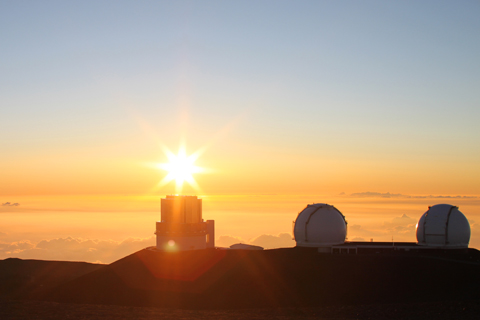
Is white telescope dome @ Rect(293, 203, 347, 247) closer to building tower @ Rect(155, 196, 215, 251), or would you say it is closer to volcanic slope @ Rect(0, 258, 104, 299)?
building tower @ Rect(155, 196, 215, 251)

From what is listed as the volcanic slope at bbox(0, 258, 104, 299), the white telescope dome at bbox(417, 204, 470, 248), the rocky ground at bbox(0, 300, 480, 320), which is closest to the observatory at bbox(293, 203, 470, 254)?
the white telescope dome at bbox(417, 204, 470, 248)

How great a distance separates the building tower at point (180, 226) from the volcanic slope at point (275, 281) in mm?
2005

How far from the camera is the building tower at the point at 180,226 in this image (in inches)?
1459

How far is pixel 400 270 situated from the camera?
3012 cm

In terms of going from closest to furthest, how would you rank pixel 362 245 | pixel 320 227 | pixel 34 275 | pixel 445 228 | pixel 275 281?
1. pixel 275 281
2. pixel 320 227
3. pixel 445 228
4. pixel 362 245
5. pixel 34 275

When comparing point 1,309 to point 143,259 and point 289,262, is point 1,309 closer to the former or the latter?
Answer: point 143,259

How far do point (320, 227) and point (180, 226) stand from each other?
12.1 meters

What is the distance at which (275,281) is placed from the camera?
2952 cm

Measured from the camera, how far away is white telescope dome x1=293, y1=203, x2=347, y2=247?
3662 cm

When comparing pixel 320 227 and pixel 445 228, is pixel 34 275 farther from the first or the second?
pixel 445 228

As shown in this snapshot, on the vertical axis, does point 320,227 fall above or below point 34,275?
above

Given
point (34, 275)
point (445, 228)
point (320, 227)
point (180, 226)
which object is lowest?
point (34, 275)

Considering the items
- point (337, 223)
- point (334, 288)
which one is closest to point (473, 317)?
point (334, 288)

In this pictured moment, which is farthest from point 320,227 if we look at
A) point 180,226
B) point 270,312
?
point 270,312
